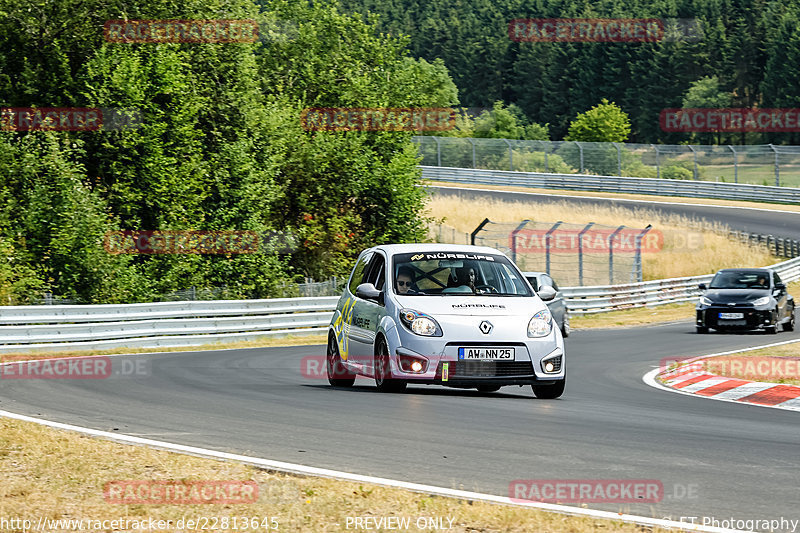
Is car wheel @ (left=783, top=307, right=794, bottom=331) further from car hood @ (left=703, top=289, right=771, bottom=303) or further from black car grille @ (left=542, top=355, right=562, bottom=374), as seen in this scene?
black car grille @ (left=542, top=355, right=562, bottom=374)

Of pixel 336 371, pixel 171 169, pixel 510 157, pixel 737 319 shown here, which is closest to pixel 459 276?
pixel 336 371

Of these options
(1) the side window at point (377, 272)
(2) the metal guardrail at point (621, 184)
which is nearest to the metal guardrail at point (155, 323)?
(1) the side window at point (377, 272)

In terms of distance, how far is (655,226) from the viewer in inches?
2067

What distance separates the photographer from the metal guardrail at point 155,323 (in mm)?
20781

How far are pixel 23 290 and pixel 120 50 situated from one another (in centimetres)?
809

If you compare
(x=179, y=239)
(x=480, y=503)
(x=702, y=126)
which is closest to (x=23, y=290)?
(x=179, y=239)

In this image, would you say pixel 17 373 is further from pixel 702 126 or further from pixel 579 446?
pixel 702 126

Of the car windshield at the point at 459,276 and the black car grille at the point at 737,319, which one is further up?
the car windshield at the point at 459,276

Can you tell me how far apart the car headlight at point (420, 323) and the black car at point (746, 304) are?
1465 centimetres

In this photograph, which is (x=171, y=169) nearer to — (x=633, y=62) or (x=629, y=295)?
(x=629, y=295)

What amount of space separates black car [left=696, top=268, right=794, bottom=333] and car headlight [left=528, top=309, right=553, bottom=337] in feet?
45.3

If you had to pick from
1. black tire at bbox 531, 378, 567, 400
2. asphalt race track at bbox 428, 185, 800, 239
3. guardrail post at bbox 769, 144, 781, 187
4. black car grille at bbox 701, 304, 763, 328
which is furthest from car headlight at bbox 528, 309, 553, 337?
guardrail post at bbox 769, 144, 781, 187

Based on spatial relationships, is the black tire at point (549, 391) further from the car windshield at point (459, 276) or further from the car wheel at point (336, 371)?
A: the car wheel at point (336, 371)

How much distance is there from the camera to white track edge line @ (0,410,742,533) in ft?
19.7
